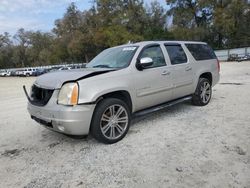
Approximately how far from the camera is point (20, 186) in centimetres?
337

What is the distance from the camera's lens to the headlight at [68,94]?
13.5ft

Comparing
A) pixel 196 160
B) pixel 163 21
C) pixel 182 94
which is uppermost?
pixel 163 21

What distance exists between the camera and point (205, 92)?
6.91 meters

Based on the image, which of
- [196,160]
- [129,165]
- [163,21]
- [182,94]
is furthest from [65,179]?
[163,21]

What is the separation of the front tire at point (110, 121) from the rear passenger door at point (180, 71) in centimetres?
158

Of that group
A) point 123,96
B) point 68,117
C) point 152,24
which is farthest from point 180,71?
point 152,24

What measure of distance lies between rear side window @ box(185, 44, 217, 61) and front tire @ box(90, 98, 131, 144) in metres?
2.73

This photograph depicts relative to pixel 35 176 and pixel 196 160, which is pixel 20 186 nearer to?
pixel 35 176

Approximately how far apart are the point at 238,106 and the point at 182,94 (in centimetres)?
164

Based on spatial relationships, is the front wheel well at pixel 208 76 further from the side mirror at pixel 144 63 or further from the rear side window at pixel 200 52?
the side mirror at pixel 144 63

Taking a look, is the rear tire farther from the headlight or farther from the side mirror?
the headlight

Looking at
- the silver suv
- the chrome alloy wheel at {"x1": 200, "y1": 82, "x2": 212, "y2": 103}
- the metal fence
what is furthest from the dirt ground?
the metal fence

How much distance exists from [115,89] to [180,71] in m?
1.99

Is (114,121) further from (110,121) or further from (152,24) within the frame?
(152,24)
